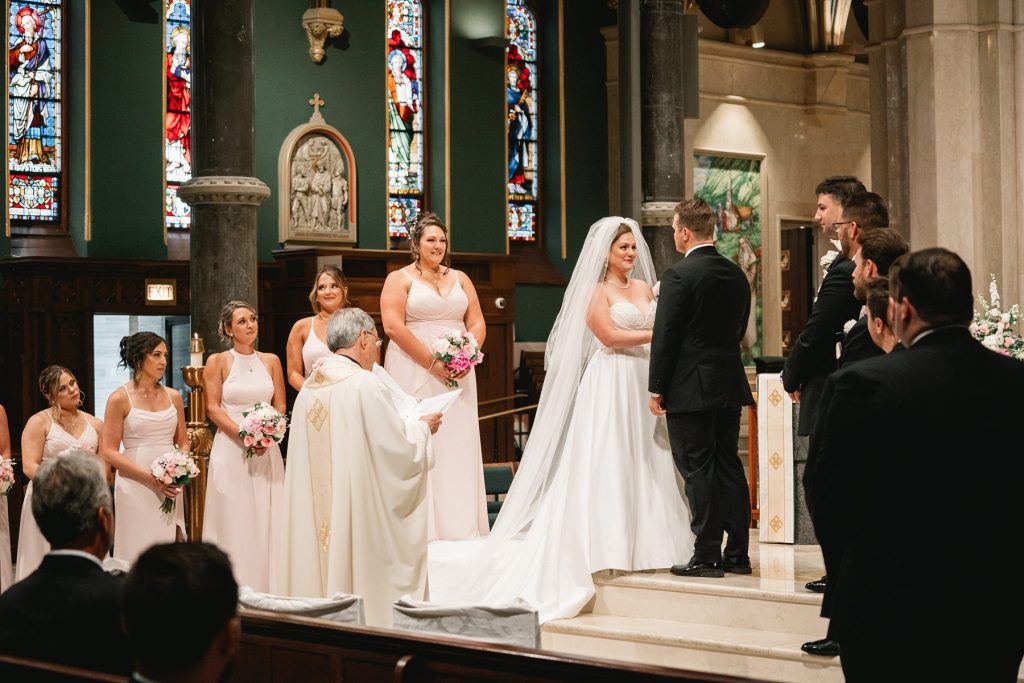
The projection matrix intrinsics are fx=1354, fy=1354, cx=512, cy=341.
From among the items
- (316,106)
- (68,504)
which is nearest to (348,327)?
→ (68,504)

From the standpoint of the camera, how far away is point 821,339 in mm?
5676

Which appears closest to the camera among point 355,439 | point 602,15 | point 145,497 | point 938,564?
point 938,564

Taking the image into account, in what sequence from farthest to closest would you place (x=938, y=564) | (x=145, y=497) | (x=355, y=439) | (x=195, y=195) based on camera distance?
(x=195, y=195)
(x=145, y=497)
(x=355, y=439)
(x=938, y=564)

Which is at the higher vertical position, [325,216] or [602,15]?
[602,15]

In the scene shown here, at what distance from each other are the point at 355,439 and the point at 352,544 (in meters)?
0.49

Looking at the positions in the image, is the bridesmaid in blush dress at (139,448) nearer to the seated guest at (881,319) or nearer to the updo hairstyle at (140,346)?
the updo hairstyle at (140,346)

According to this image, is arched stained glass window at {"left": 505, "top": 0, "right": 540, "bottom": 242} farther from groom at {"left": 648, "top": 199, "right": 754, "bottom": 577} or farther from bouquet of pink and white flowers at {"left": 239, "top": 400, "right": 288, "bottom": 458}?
groom at {"left": 648, "top": 199, "right": 754, "bottom": 577}

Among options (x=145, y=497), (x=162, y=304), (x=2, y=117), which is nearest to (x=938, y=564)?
(x=145, y=497)

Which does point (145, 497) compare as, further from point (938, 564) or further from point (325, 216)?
point (325, 216)

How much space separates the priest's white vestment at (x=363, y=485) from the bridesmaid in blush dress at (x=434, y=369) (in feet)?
4.62

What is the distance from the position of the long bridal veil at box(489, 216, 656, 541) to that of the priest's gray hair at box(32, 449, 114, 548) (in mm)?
3855

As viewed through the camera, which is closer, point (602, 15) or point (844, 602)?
point (844, 602)

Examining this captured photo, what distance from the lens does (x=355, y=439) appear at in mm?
6086

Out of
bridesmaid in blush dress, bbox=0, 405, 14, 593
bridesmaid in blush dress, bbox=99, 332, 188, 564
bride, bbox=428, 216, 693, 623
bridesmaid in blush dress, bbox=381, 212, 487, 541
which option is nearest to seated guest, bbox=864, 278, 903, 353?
bride, bbox=428, 216, 693, 623
